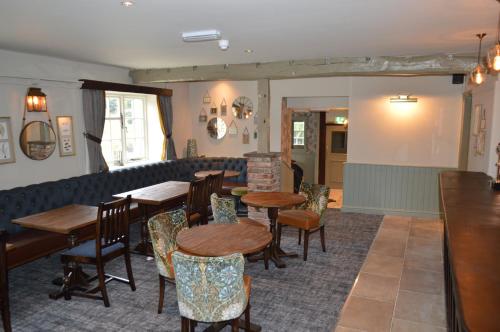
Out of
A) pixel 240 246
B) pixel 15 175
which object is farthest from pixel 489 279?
pixel 15 175

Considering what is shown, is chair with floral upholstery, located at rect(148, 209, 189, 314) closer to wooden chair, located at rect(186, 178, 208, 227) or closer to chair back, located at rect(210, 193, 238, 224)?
chair back, located at rect(210, 193, 238, 224)

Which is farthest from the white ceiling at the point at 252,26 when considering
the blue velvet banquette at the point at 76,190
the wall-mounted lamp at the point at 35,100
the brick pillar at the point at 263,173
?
the blue velvet banquette at the point at 76,190

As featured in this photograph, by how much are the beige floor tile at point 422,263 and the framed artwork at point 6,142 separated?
17.3 feet

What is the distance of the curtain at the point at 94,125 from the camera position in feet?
20.0

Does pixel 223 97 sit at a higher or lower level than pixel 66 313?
higher

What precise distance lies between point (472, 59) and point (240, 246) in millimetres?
4076

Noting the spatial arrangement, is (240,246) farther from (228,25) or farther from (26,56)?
(26,56)

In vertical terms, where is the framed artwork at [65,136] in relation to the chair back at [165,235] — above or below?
above

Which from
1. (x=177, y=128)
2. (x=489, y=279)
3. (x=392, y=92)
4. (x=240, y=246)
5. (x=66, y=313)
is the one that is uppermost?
(x=392, y=92)

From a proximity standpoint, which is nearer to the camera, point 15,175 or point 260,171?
point 15,175

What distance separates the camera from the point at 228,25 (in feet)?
12.1

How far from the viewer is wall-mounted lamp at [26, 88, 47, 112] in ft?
17.2

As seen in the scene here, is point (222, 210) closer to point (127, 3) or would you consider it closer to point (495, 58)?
point (127, 3)

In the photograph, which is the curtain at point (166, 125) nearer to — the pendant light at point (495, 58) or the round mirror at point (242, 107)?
the round mirror at point (242, 107)
